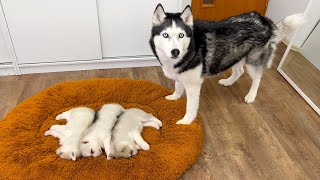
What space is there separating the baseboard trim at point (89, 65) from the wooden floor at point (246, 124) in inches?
2.5

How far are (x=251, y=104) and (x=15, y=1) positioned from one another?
7.62 ft

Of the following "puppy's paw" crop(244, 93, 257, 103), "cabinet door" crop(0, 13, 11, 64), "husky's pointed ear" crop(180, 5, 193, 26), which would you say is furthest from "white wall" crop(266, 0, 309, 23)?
"cabinet door" crop(0, 13, 11, 64)

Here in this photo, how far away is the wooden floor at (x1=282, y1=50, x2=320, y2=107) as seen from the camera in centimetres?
266

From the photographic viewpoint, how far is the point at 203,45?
2070 mm

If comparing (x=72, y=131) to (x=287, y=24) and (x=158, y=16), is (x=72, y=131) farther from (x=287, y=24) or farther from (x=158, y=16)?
(x=287, y=24)

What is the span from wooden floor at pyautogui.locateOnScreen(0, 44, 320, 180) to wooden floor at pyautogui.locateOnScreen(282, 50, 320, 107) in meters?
0.09

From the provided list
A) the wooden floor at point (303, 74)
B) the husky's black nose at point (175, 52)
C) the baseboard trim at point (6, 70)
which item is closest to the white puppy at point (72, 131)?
the husky's black nose at point (175, 52)

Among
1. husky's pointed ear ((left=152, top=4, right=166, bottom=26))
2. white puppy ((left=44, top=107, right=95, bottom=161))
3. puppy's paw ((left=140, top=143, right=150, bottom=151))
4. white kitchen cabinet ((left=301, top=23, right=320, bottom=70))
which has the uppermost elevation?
husky's pointed ear ((left=152, top=4, right=166, bottom=26))

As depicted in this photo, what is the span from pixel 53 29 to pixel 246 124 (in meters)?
1.97

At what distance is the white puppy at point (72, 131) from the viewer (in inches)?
71.9

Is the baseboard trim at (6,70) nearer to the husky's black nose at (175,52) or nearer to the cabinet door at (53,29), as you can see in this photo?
the cabinet door at (53,29)

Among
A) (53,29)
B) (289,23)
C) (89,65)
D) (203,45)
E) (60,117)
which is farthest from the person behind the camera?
(89,65)

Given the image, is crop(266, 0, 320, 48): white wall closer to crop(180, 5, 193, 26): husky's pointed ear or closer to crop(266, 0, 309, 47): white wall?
crop(266, 0, 309, 47): white wall

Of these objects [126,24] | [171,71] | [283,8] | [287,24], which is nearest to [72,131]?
[171,71]
